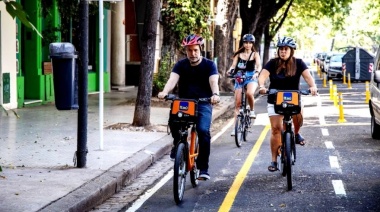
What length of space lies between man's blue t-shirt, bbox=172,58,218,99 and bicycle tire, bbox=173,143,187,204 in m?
0.87

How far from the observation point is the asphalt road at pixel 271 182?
28.3ft

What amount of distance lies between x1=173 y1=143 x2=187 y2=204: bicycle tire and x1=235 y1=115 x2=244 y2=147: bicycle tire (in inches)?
196

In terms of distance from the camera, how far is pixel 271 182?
1008cm

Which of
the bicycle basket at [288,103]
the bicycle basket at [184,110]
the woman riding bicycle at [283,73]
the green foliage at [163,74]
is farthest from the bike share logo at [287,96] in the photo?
the green foliage at [163,74]

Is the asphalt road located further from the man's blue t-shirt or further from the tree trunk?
the tree trunk

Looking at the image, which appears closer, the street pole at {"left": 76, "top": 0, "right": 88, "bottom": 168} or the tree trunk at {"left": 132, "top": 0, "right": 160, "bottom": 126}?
the street pole at {"left": 76, "top": 0, "right": 88, "bottom": 168}

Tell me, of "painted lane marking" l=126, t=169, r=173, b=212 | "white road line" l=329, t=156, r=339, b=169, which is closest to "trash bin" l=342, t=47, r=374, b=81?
"white road line" l=329, t=156, r=339, b=169

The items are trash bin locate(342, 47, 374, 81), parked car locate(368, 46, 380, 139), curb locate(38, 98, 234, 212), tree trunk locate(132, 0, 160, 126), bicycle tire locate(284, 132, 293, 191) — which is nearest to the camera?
curb locate(38, 98, 234, 212)

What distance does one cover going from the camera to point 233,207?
8484 mm

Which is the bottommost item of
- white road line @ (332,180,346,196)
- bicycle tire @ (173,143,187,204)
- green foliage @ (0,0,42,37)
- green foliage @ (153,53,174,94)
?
white road line @ (332,180,346,196)

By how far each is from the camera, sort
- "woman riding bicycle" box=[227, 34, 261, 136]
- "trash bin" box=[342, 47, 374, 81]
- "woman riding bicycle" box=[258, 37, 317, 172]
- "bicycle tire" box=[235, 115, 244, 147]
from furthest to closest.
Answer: "trash bin" box=[342, 47, 374, 81]
"woman riding bicycle" box=[227, 34, 261, 136]
"bicycle tire" box=[235, 115, 244, 147]
"woman riding bicycle" box=[258, 37, 317, 172]

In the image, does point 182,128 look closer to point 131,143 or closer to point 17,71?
point 131,143

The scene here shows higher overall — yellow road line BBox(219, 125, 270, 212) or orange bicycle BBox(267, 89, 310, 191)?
orange bicycle BBox(267, 89, 310, 191)

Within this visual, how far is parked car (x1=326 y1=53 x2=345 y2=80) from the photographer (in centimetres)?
5147
